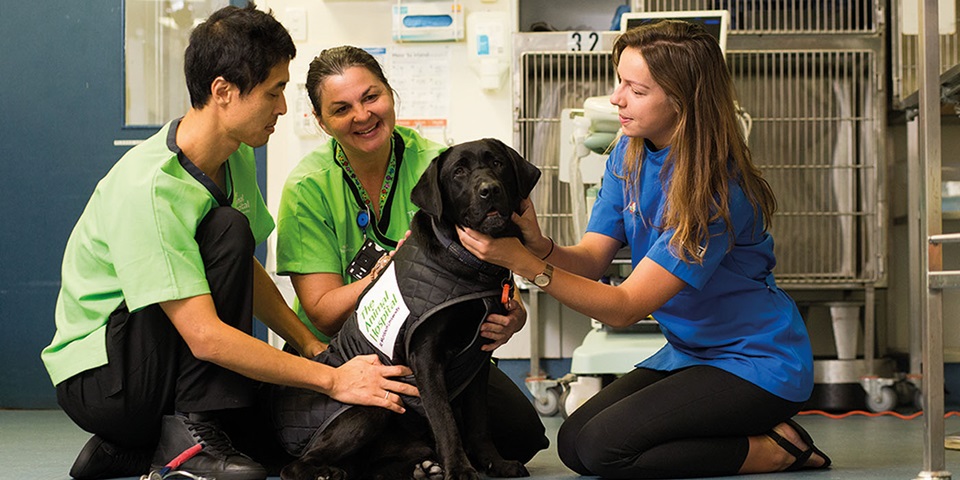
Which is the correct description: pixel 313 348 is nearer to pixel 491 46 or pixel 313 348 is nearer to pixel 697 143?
pixel 697 143

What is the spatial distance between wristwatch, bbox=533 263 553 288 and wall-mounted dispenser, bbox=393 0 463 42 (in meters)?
2.31

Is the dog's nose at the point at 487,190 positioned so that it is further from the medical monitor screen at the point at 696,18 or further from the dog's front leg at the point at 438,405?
the medical monitor screen at the point at 696,18

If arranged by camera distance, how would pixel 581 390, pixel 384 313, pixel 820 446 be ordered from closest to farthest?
pixel 384 313 → pixel 820 446 → pixel 581 390

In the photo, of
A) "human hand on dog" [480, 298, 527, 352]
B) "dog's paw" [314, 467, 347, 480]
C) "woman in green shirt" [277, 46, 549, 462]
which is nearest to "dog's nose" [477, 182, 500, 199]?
"human hand on dog" [480, 298, 527, 352]

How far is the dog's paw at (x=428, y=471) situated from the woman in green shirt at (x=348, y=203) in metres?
0.38

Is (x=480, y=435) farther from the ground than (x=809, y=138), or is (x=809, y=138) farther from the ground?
(x=809, y=138)

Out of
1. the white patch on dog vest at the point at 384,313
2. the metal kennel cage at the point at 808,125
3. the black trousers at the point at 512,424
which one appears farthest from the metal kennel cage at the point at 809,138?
the white patch on dog vest at the point at 384,313

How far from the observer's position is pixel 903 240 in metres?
3.92

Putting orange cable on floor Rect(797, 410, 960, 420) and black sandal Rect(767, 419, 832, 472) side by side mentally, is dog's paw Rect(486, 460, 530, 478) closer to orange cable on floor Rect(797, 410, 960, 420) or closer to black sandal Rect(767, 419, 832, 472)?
black sandal Rect(767, 419, 832, 472)

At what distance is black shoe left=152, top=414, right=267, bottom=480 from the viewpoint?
193 cm

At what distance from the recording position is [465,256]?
1850 mm

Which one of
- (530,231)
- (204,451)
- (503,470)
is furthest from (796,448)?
(204,451)

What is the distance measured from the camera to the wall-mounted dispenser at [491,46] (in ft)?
12.9

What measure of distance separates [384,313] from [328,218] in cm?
45
